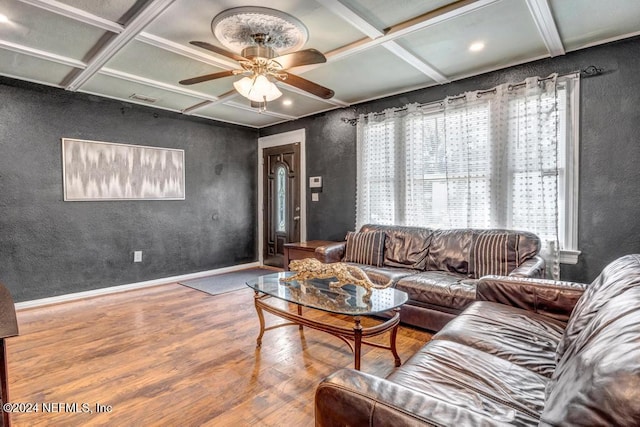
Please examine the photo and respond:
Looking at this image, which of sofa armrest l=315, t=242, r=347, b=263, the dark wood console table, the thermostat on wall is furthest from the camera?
the thermostat on wall

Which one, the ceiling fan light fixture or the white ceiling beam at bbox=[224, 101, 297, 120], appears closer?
the ceiling fan light fixture

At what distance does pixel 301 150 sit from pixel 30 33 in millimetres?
3278

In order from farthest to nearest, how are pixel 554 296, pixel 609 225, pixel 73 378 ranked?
pixel 609 225, pixel 73 378, pixel 554 296

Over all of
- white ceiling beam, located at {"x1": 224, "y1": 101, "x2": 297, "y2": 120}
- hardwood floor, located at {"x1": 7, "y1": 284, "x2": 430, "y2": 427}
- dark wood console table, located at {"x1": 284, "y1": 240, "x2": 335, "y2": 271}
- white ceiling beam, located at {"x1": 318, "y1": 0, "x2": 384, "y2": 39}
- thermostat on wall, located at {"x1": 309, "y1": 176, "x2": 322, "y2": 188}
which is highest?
white ceiling beam, located at {"x1": 224, "y1": 101, "x2": 297, "y2": 120}

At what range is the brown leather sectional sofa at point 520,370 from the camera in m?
0.77

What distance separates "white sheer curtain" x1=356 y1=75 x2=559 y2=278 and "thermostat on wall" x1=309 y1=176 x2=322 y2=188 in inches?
30.1

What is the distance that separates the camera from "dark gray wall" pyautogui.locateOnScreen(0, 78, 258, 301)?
3564 millimetres

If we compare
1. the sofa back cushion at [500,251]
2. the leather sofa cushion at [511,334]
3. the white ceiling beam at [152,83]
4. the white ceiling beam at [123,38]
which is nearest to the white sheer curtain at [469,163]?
the sofa back cushion at [500,251]

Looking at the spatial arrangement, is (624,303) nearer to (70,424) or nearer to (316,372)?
(316,372)

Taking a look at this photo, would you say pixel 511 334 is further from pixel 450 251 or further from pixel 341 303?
pixel 450 251

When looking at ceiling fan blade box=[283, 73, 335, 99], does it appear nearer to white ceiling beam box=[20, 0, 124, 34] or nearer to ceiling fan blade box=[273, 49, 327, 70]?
ceiling fan blade box=[273, 49, 327, 70]

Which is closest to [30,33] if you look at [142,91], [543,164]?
[142,91]

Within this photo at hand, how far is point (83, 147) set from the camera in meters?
3.98

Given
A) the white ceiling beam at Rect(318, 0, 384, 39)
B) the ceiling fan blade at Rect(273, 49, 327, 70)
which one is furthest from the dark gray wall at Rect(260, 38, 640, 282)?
the ceiling fan blade at Rect(273, 49, 327, 70)
